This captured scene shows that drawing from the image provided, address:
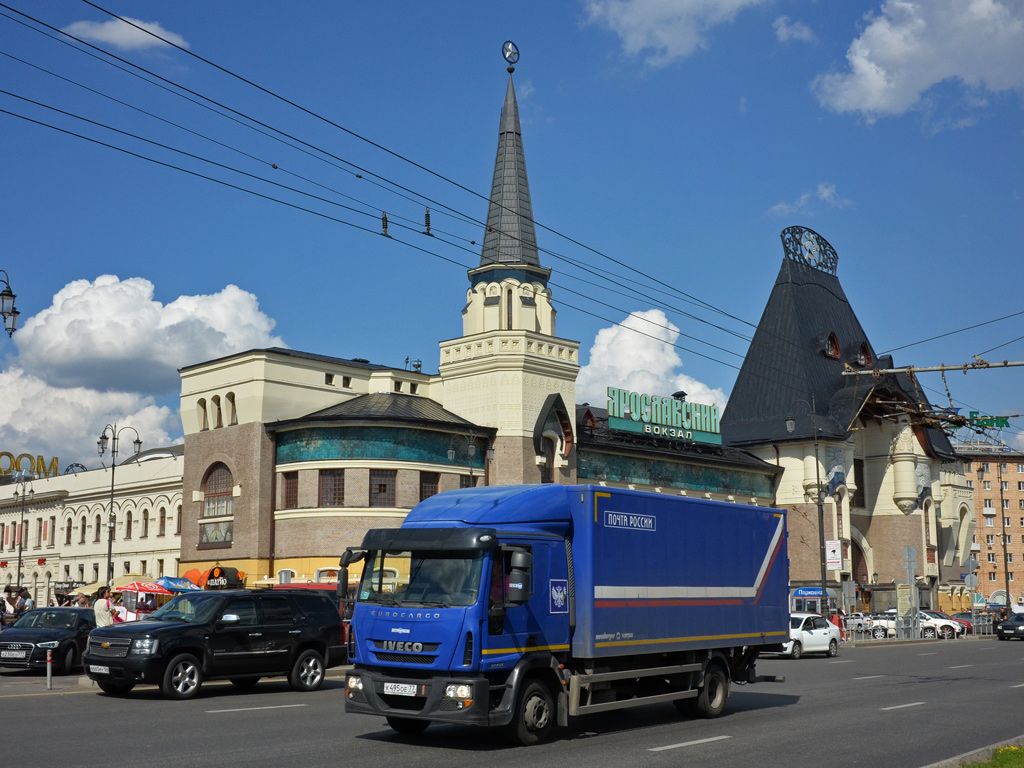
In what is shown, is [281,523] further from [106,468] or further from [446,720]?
[446,720]

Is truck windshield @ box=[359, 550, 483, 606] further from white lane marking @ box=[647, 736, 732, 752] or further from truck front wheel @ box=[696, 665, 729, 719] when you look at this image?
truck front wheel @ box=[696, 665, 729, 719]

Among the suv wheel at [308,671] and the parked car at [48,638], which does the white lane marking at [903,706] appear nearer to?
the suv wheel at [308,671]

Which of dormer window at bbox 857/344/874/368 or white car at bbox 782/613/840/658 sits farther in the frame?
dormer window at bbox 857/344/874/368

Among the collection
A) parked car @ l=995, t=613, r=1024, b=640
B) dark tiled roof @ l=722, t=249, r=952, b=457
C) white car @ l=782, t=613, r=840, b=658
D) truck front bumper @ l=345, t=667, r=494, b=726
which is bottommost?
parked car @ l=995, t=613, r=1024, b=640

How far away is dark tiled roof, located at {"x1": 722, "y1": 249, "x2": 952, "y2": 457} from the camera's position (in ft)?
220

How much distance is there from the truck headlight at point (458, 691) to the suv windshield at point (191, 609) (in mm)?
8064

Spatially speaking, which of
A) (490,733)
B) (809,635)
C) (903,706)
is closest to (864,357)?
(809,635)

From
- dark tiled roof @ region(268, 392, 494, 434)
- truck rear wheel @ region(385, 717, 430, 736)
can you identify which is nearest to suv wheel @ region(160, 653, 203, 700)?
truck rear wheel @ region(385, 717, 430, 736)

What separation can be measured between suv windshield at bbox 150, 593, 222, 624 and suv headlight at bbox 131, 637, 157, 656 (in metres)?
0.82

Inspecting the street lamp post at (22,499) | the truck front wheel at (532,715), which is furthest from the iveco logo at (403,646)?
the street lamp post at (22,499)

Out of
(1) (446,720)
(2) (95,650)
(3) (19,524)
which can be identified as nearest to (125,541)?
(3) (19,524)

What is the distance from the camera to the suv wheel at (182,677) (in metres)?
18.2

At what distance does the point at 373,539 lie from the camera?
44.0ft

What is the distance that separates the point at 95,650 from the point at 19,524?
2244 inches
